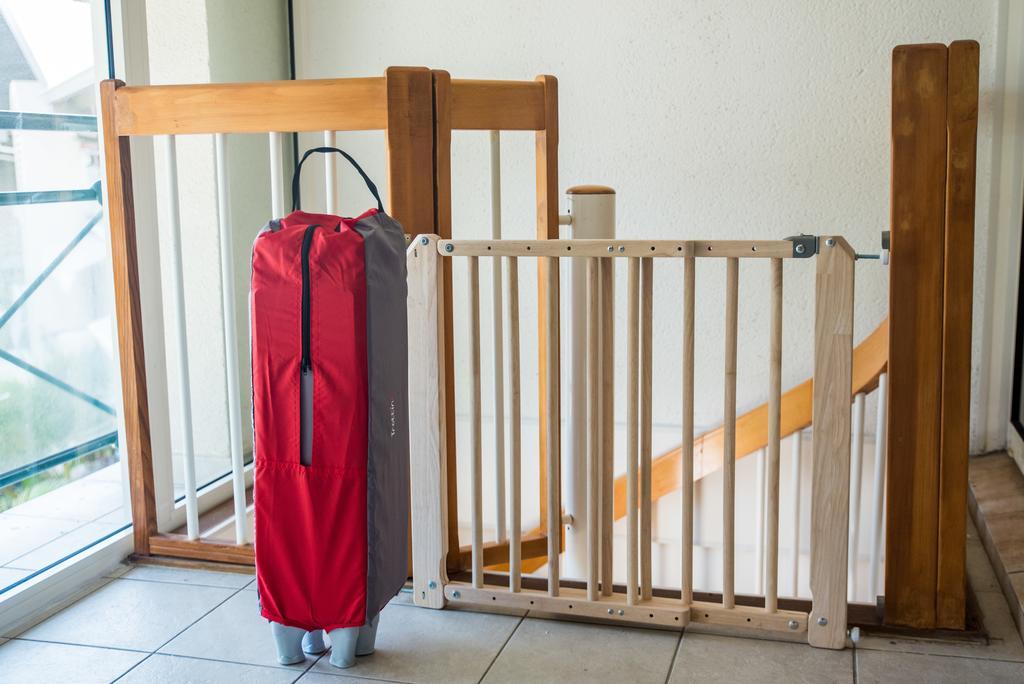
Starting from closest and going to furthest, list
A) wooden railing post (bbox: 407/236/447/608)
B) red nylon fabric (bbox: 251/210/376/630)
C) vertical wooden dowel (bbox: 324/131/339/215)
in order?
red nylon fabric (bbox: 251/210/376/630) → wooden railing post (bbox: 407/236/447/608) → vertical wooden dowel (bbox: 324/131/339/215)

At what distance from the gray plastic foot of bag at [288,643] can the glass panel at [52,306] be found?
71 cm

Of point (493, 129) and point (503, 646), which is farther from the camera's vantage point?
point (493, 129)

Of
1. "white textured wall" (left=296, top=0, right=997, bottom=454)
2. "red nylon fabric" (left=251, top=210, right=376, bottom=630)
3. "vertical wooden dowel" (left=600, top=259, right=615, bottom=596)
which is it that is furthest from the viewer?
"white textured wall" (left=296, top=0, right=997, bottom=454)

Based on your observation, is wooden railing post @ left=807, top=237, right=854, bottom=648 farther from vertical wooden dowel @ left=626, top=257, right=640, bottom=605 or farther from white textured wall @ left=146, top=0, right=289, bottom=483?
white textured wall @ left=146, top=0, right=289, bottom=483

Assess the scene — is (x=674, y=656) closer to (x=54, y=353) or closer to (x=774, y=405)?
(x=774, y=405)

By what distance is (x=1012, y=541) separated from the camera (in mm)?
2344

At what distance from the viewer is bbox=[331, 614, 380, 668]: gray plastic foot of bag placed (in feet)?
6.51

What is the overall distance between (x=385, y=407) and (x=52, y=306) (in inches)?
41.5

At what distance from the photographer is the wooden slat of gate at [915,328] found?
1931 mm

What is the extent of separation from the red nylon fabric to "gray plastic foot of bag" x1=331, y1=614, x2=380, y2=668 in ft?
0.20

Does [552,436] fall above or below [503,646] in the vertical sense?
above

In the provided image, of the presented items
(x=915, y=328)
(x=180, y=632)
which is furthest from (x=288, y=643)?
(x=915, y=328)

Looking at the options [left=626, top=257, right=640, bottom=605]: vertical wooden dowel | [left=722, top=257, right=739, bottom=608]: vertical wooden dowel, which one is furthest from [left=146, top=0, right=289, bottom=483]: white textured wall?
[left=722, top=257, right=739, bottom=608]: vertical wooden dowel

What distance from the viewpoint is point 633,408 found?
2.07 meters
